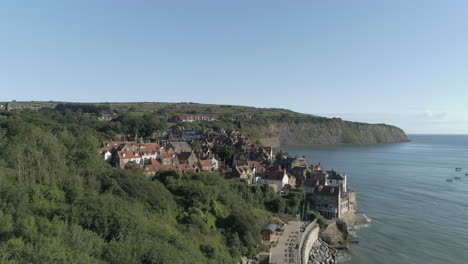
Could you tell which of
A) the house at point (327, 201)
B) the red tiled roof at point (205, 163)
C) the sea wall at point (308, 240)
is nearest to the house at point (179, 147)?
the red tiled roof at point (205, 163)

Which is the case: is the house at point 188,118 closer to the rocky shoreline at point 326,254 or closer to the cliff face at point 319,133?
the cliff face at point 319,133

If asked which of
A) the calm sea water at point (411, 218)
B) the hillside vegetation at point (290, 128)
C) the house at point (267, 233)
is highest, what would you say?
the hillside vegetation at point (290, 128)

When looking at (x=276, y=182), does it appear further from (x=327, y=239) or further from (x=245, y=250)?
(x=245, y=250)

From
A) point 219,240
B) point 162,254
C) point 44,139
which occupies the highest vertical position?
point 44,139

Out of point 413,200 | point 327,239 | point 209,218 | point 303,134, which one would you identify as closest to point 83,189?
point 209,218

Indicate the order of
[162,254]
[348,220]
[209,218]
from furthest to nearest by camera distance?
[348,220] → [209,218] → [162,254]

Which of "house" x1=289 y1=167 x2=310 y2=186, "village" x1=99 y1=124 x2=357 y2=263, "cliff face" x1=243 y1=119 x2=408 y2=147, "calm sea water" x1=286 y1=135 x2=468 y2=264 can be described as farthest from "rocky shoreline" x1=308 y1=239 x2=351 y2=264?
"cliff face" x1=243 y1=119 x2=408 y2=147

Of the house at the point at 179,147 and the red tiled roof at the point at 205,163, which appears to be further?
the house at the point at 179,147

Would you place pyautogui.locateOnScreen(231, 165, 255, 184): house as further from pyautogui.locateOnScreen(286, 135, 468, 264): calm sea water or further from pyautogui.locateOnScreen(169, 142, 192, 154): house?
pyautogui.locateOnScreen(169, 142, 192, 154): house

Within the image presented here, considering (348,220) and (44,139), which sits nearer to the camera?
(44,139)
